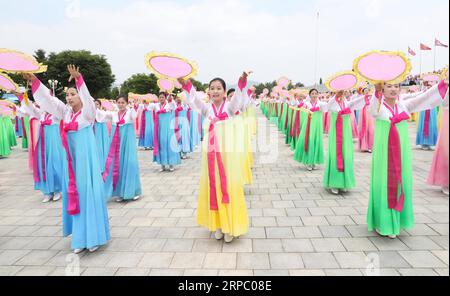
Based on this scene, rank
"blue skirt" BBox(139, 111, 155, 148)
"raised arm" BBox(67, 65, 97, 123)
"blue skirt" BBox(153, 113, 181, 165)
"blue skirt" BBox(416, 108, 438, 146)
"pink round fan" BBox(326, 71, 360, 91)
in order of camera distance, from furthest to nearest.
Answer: "blue skirt" BBox(139, 111, 155, 148), "blue skirt" BBox(416, 108, 438, 146), "blue skirt" BBox(153, 113, 181, 165), "pink round fan" BBox(326, 71, 360, 91), "raised arm" BBox(67, 65, 97, 123)

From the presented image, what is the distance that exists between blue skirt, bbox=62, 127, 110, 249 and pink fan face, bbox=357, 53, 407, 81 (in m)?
3.13

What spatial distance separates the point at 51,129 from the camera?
18.7ft

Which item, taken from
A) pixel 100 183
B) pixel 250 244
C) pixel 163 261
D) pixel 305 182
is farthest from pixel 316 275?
pixel 305 182

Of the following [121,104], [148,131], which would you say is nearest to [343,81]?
[121,104]

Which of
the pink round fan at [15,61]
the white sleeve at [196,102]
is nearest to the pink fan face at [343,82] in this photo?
the white sleeve at [196,102]

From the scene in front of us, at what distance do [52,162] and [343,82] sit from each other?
5.21 m

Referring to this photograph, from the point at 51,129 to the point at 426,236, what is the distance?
592 cm

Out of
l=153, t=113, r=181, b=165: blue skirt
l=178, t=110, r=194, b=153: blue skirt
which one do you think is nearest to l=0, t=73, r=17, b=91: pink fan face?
l=153, t=113, r=181, b=165: blue skirt

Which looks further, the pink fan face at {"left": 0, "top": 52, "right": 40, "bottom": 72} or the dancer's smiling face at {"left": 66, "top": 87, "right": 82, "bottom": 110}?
the dancer's smiling face at {"left": 66, "top": 87, "right": 82, "bottom": 110}

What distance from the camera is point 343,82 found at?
16.8 ft

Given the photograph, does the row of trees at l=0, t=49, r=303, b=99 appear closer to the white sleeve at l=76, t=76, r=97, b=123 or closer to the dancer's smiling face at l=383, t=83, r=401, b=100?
the dancer's smiling face at l=383, t=83, r=401, b=100

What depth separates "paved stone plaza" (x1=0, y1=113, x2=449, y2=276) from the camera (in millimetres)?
3082

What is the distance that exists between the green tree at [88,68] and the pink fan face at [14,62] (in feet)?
134
